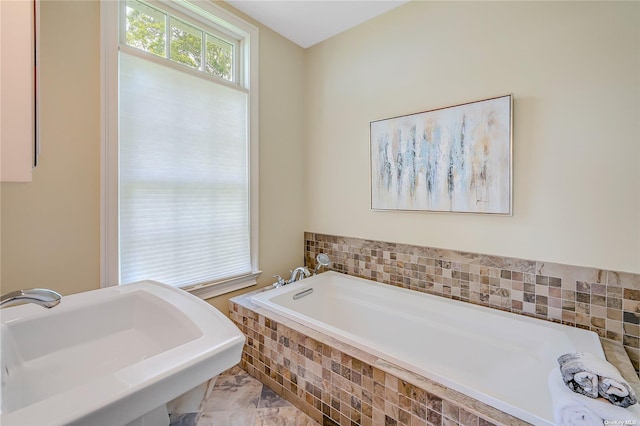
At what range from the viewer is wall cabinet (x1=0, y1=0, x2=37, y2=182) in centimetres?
64

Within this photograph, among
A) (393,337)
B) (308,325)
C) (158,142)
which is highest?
(158,142)

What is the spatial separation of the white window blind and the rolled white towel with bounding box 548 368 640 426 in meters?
1.96

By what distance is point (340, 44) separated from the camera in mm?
2441

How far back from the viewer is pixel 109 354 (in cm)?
98

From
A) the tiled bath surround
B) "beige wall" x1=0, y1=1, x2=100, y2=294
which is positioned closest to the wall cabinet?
"beige wall" x1=0, y1=1, x2=100, y2=294

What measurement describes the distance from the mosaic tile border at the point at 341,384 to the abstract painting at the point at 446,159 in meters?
1.14

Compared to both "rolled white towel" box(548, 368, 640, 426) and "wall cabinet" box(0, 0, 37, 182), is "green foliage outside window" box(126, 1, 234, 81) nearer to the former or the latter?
"wall cabinet" box(0, 0, 37, 182)

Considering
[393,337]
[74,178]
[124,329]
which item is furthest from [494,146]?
[74,178]

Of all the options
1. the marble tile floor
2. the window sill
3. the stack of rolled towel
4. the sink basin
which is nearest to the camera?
the sink basin

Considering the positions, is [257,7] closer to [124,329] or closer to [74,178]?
[74,178]

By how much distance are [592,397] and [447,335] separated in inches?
33.9

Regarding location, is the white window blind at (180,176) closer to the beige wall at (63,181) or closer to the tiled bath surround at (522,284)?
the beige wall at (63,181)

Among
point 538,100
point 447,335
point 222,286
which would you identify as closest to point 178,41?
point 222,286

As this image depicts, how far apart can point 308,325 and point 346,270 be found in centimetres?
98
